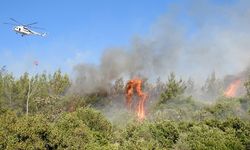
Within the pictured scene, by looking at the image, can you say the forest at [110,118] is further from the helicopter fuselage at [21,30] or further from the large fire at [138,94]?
the helicopter fuselage at [21,30]

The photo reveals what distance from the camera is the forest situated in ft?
177

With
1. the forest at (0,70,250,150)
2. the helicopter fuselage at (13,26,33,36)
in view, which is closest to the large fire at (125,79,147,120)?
the forest at (0,70,250,150)

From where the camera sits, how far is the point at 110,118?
134875mm

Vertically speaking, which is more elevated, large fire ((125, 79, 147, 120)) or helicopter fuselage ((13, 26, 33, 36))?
helicopter fuselage ((13, 26, 33, 36))

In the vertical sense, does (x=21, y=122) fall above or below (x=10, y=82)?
below

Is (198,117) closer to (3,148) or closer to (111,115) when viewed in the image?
(111,115)

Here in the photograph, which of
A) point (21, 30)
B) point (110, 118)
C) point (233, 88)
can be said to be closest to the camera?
point (21, 30)

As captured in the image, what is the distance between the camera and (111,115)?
137625 millimetres

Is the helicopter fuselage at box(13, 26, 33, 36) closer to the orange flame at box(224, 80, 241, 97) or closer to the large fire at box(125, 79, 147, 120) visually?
the large fire at box(125, 79, 147, 120)

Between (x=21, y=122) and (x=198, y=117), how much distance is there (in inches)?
3044

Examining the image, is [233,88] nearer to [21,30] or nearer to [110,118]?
[110,118]

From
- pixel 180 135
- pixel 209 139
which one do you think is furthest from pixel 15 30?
pixel 209 139

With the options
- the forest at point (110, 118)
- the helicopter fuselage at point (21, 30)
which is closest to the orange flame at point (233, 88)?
the forest at point (110, 118)

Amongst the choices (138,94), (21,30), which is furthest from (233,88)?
(21,30)
